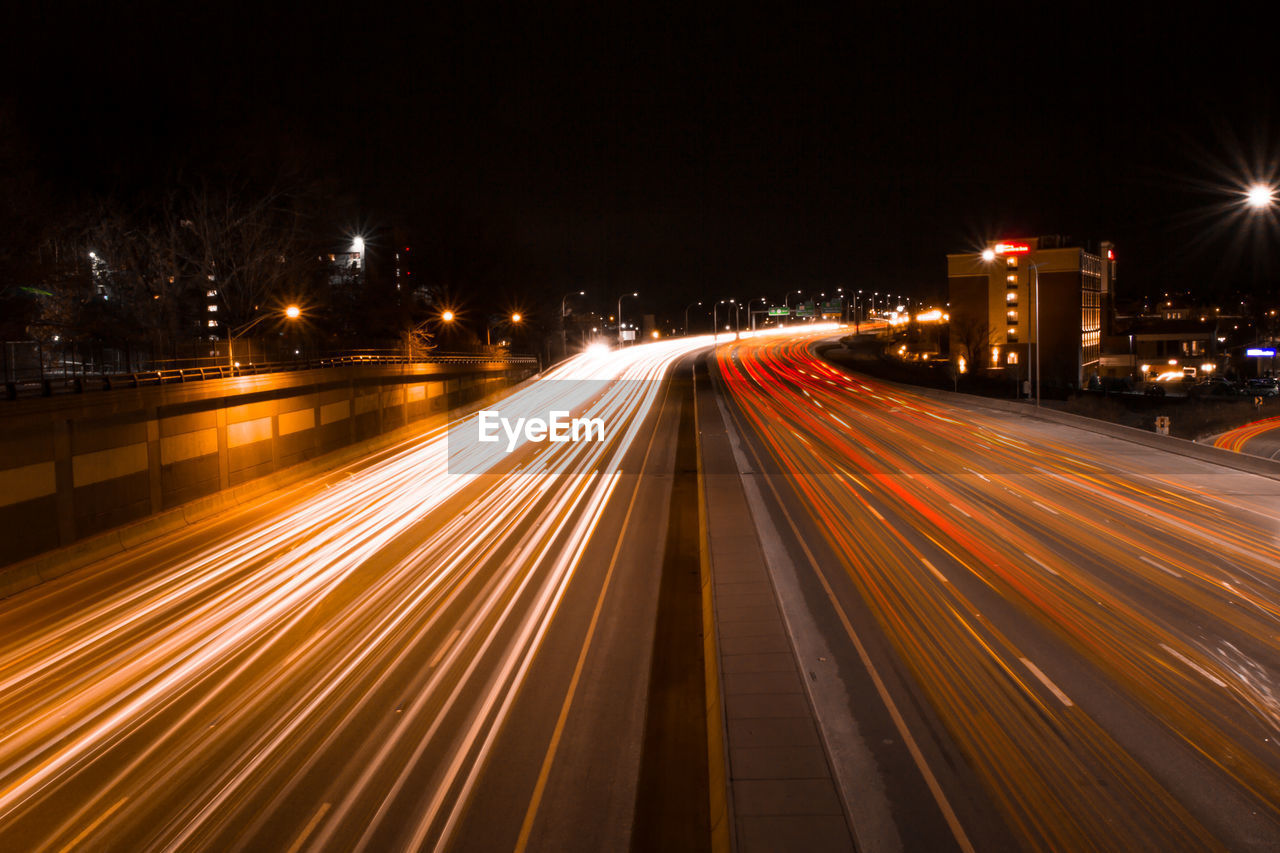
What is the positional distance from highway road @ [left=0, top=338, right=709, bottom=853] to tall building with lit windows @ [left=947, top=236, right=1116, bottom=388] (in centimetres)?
9384

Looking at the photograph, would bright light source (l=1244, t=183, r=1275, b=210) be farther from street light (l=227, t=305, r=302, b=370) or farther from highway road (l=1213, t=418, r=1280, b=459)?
street light (l=227, t=305, r=302, b=370)

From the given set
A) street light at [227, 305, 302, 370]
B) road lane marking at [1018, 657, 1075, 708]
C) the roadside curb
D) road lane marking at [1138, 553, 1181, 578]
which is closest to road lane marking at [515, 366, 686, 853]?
road lane marking at [1018, 657, 1075, 708]

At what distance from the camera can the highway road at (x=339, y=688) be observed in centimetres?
825

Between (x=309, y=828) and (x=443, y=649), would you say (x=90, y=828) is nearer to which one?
(x=309, y=828)

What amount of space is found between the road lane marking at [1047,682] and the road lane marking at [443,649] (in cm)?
792

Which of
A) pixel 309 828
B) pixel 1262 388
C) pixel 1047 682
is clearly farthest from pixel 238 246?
pixel 1262 388

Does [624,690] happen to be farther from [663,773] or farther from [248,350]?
[248,350]

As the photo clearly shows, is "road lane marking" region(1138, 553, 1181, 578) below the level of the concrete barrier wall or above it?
below

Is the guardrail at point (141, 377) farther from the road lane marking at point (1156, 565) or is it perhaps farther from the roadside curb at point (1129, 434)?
the roadside curb at point (1129, 434)

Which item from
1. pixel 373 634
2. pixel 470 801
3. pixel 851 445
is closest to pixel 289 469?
pixel 373 634

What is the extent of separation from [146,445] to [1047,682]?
20615mm

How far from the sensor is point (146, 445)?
864 inches

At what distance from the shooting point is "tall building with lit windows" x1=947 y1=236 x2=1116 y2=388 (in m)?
105

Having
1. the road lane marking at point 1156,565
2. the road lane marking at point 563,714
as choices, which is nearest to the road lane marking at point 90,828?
the road lane marking at point 563,714
